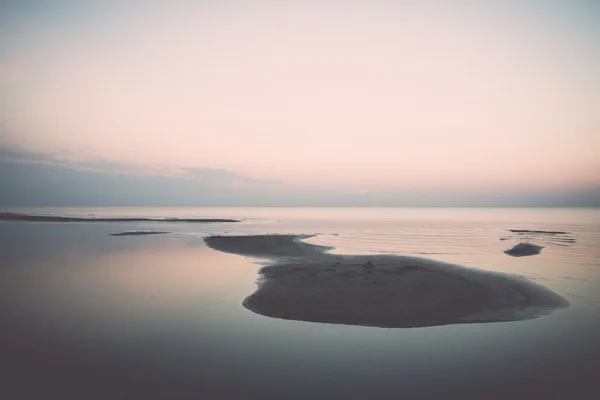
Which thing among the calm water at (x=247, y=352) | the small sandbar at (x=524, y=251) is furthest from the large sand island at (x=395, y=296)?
the small sandbar at (x=524, y=251)

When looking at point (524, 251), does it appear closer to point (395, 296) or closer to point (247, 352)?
point (395, 296)

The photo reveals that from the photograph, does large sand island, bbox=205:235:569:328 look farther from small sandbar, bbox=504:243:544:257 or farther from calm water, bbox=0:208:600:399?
small sandbar, bbox=504:243:544:257

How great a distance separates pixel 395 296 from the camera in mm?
20328

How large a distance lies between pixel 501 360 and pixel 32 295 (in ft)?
86.1

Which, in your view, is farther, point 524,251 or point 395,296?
point 524,251

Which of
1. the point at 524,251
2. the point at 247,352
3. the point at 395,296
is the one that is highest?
the point at 395,296

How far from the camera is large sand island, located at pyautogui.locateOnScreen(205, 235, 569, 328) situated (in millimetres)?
17875

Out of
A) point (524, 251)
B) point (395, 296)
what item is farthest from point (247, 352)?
point (524, 251)

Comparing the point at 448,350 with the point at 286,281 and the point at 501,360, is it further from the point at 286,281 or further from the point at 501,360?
the point at 286,281

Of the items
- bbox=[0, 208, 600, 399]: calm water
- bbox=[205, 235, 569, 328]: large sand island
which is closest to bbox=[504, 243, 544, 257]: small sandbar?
bbox=[0, 208, 600, 399]: calm water

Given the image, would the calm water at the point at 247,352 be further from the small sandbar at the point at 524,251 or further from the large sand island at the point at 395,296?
the small sandbar at the point at 524,251

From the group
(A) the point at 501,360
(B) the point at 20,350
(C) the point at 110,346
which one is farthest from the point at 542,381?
(B) the point at 20,350

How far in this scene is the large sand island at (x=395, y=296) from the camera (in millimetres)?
17875

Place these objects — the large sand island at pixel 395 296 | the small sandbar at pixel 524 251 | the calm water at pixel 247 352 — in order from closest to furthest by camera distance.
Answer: the calm water at pixel 247 352 → the large sand island at pixel 395 296 → the small sandbar at pixel 524 251
